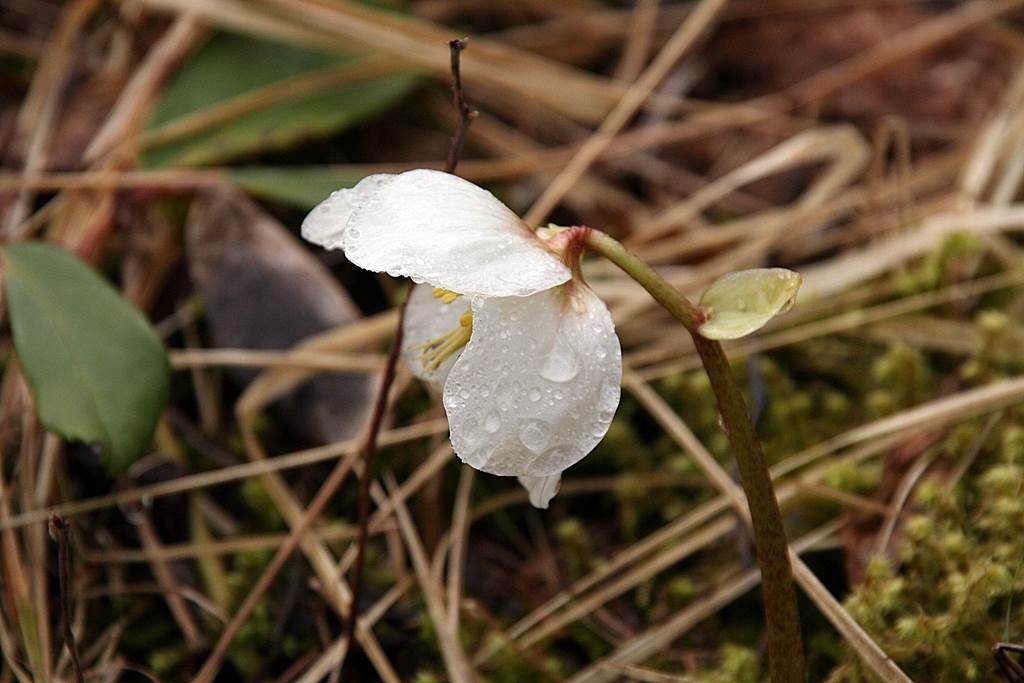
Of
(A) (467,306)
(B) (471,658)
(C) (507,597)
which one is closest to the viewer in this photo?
(A) (467,306)

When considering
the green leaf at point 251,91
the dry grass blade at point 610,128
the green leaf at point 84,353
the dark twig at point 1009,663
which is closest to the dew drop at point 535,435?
the dark twig at point 1009,663

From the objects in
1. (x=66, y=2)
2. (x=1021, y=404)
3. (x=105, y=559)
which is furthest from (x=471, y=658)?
Result: (x=66, y=2)

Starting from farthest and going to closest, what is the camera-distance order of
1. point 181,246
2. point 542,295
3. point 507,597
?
1. point 181,246
2. point 507,597
3. point 542,295

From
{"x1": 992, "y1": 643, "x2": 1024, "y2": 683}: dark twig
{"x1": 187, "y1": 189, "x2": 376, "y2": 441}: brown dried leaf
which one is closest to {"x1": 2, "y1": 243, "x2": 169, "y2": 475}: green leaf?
{"x1": 187, "y1": 189, "x2": 376, "y2": 441}: brown dried leaf

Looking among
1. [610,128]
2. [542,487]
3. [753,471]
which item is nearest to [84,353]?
[542,487]

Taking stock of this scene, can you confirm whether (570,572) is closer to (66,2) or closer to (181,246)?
(181,246)

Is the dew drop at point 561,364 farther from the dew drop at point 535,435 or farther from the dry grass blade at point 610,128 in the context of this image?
the dry grass blade at point 610,128
